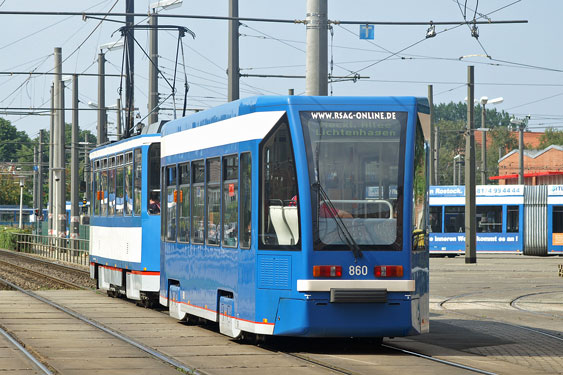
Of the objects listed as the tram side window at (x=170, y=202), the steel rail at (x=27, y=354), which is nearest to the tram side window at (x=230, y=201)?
the tram side window at (x=170, y=202)

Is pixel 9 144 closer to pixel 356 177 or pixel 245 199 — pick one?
pixel 245 199

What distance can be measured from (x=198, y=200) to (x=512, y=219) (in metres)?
36.4

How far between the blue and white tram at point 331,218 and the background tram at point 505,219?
36.7 m

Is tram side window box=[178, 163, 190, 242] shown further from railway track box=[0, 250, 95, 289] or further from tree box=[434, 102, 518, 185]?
tree box=[434, 102, 518, 185]

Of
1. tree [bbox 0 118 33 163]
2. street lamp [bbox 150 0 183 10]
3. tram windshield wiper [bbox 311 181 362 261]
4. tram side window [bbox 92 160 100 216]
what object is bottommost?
tram windshield wiper [bbox 311 181 362 261]

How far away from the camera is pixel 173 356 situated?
12289 millimetres

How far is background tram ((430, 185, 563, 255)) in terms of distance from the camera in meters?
48.5

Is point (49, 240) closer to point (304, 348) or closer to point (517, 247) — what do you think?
point (517, 247)

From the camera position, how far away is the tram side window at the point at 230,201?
43.6ft

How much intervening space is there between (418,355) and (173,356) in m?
2.77

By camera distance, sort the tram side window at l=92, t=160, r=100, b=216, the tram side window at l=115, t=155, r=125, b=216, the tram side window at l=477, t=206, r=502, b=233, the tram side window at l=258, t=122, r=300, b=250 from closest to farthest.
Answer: the tram side window at l=258, t=122, r=300, b=250 → the tram side window at l=115, t=155, r=125, b=216 → the tram side window at l=92, t=160, r=100, b=216 → the tram side window at l=477, t=206, r=502, b=233

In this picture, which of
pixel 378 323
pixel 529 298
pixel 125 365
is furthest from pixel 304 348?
pixel 529 298

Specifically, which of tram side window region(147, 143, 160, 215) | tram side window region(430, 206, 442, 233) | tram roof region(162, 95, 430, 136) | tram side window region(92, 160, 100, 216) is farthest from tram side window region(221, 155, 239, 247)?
tram side window region(430, 206, 442, 233)

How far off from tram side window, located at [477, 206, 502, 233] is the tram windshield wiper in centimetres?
3859
